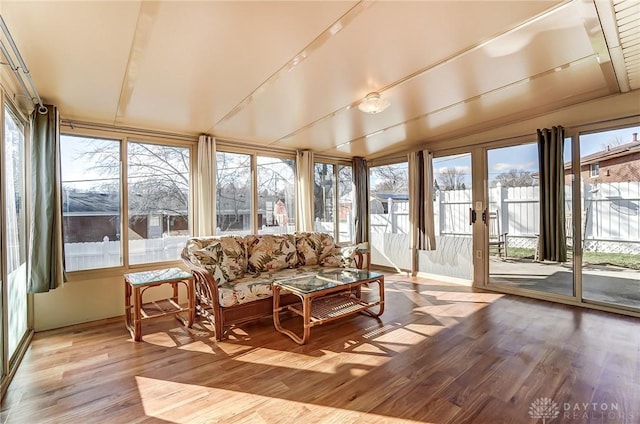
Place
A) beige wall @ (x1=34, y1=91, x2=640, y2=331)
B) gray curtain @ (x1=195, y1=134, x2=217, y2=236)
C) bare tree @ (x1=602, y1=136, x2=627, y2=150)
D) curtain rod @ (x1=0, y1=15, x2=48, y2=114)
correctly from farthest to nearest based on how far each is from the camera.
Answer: gray curtain @ (x1=195, y1=134, x2=217, y2=236) < bare tree @ (x1=602, y1=136, x2=627, y2=150) < beige wall @ (x1=34, y1=91, x2=640, y2=331) < curtain rod @ (x1=0, y1=15, x2=48, y2=114)

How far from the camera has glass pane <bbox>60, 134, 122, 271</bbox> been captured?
3176mm

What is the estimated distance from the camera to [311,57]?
86.8 inches

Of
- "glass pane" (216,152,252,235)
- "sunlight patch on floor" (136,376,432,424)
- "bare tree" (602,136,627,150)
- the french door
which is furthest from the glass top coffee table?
"bare tree" (602,136,627,150)

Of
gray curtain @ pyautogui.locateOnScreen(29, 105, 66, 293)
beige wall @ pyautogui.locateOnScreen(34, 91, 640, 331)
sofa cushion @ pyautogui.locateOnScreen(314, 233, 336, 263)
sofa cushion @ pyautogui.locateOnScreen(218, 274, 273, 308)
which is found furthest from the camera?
sofa cushion @ pyautogui.locateOnScreen(314, 233, 336, 263)

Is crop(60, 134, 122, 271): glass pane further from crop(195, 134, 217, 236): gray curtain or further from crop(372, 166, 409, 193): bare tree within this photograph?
crop(372, 166, 409, 193): bare tree

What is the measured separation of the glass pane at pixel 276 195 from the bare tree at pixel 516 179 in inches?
125

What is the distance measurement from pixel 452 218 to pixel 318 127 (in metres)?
2.65

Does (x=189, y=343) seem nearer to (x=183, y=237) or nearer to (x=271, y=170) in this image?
(x=183, y=237)

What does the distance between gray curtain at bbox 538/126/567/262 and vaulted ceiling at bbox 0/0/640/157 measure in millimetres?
426

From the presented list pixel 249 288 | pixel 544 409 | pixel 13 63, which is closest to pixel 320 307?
pixel 249 288

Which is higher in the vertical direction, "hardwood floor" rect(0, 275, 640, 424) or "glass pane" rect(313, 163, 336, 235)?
"glass pane" rect(313, 163, 336, 235)

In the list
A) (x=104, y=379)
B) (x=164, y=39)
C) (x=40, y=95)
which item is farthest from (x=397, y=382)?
(x=40, y=95)

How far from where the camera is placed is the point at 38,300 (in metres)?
2.94

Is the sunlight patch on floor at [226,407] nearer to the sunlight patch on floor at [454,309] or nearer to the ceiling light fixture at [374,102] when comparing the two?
the sunlight patch on floor at [454,309]
